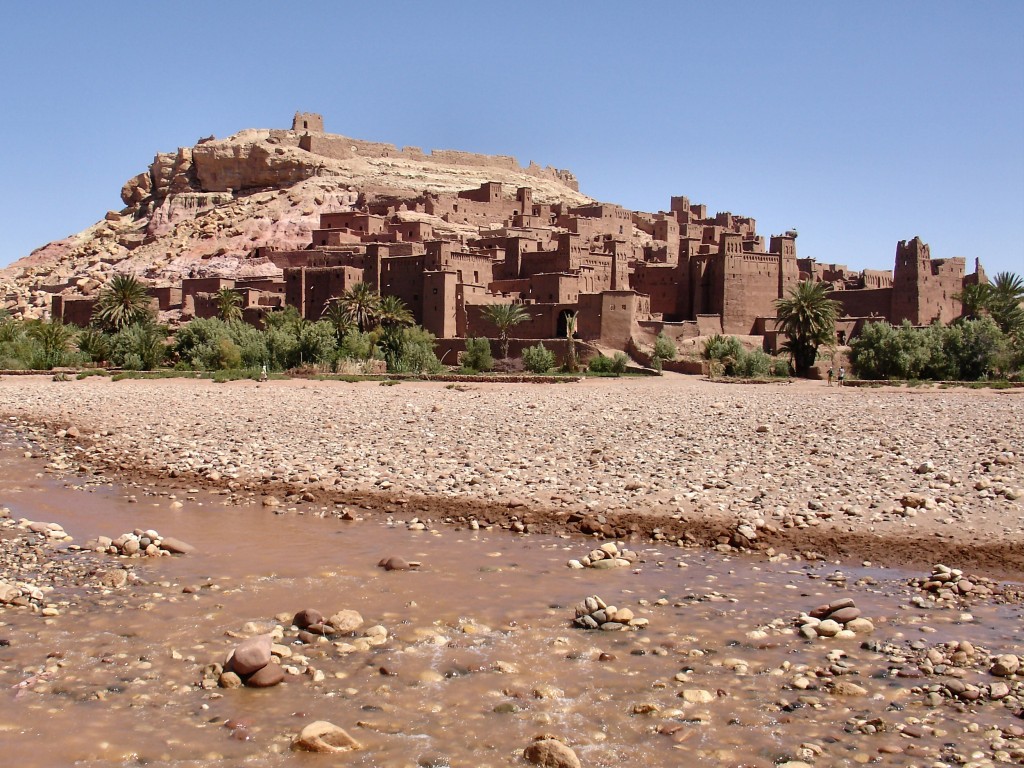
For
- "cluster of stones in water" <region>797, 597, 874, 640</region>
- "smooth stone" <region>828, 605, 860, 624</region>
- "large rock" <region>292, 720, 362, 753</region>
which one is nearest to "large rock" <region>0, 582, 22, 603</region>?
"large rock" <region>292, 720, 362, 753</region>

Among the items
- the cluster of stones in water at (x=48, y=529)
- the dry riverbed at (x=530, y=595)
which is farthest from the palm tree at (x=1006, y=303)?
the cluster of stones in water at (x=48, y=529)

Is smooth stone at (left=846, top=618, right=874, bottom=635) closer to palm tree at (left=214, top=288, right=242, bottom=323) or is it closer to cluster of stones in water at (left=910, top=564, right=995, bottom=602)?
cluster of stones in water at (left=910, top=564, right=995, bottom=602)

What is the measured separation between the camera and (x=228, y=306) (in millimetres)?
45500

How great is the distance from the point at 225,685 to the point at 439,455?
8827 mm

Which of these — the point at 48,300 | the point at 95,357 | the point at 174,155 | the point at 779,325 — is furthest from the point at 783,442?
the point at 174,155

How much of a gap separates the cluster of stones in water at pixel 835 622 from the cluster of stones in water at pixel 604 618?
4.30 ft

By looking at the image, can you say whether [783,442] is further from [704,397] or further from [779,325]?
[779,325]

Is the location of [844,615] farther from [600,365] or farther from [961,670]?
[600,365]

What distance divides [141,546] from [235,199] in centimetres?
6799

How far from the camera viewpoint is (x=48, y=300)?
63656mm

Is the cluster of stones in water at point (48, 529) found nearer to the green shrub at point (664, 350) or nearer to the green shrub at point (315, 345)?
the green shrub at point (315, 345)

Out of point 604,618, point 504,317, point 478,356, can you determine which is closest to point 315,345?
point 478,356

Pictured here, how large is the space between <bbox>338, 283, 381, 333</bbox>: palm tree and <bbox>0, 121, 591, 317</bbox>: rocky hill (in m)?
16.9

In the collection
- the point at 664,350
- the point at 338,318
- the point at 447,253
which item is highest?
the point at 447,253
